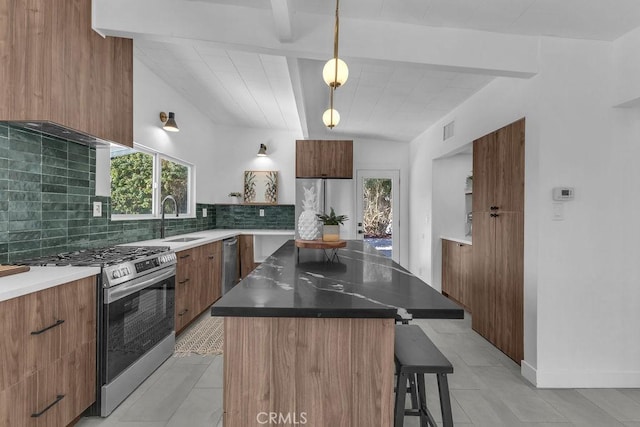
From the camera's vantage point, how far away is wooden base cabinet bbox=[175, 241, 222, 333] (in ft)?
10.7

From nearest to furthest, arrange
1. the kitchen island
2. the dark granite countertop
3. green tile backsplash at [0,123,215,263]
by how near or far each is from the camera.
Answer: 1. the dark granite countertop
2. the kitchen island
3. green tile backsplash at [0,123,215,263]

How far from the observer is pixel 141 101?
11.5 ft

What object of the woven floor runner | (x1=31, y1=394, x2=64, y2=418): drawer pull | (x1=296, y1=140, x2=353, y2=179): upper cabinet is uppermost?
(x1=296, y1=140, x2=353, y2=179): upper cabinet

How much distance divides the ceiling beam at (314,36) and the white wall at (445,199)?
92.6 inches

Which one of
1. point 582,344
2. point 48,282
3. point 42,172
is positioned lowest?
point 582,344

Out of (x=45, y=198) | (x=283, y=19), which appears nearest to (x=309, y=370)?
(x=283, y=19)

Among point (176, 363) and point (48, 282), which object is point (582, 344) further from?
point (48, 282)

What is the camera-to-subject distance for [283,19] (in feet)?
6.99

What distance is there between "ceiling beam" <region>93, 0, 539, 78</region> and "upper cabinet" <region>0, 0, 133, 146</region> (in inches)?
7.7

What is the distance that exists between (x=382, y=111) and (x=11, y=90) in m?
3.68

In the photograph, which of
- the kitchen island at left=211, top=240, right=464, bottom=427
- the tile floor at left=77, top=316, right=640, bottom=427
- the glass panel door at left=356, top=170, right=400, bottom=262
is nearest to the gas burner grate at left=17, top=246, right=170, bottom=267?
the tile floor at left=77, top=316, right=640, bottom=427

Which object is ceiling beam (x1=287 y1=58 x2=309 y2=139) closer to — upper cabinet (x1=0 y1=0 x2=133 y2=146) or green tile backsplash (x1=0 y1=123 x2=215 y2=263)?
upper cabinet (x1=0 y1=0 x2=133 y2=146)

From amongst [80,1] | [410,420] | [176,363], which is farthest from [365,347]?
[80,1]

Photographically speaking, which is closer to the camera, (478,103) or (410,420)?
(410,420)
